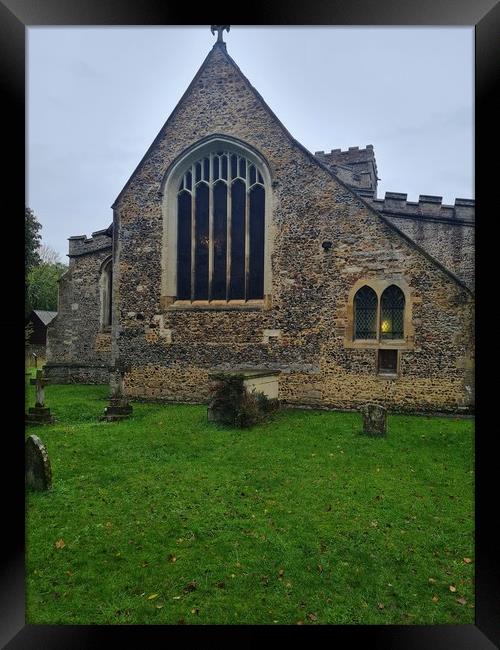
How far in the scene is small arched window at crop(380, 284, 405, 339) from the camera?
358 inches

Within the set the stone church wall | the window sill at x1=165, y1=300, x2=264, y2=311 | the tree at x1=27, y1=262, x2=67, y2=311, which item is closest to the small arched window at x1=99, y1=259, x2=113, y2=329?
the stone church wall

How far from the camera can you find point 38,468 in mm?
4672

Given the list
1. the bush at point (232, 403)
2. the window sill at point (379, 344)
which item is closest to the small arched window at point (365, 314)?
the window sill at point (379, 344)

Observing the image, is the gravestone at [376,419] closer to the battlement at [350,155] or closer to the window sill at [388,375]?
the window sill at [388,375]

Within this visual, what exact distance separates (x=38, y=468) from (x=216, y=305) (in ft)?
21.0

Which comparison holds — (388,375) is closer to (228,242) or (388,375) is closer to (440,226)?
(228,242)

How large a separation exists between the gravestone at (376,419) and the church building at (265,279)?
2064 millimetres

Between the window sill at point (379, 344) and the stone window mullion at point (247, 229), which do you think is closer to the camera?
the window sill at point (379, 344)

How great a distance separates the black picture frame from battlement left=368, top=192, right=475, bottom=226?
11.9m

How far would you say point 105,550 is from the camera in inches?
139

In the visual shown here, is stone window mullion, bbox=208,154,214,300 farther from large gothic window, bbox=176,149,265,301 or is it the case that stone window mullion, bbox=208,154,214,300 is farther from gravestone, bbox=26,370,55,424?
gravestone, bbox=26,370,55,424
